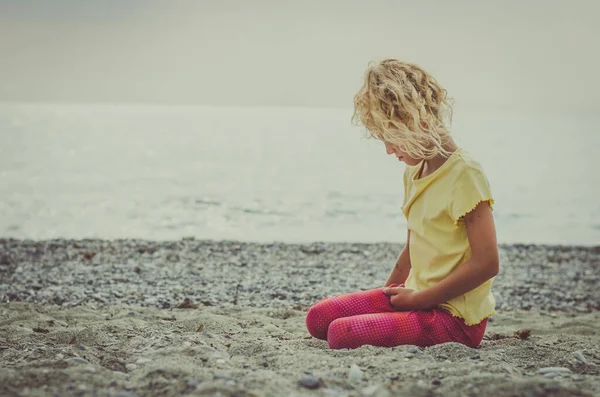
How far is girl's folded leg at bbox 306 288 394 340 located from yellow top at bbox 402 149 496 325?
0.36 meters

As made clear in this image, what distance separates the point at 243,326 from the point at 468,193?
273 cm

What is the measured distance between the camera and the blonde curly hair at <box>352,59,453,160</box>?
3961mm

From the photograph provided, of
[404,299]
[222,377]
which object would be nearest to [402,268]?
[404,299]

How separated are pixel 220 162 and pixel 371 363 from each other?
42.4m

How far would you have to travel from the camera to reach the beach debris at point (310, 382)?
10.2ft

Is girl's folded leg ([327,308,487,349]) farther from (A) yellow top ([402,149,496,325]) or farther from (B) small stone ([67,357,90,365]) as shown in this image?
(B) small stone ([67,357,90,365])

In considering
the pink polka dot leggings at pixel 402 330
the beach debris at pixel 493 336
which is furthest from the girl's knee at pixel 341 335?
the beach debris at pixel 493 336

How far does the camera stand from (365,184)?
32.2 metres

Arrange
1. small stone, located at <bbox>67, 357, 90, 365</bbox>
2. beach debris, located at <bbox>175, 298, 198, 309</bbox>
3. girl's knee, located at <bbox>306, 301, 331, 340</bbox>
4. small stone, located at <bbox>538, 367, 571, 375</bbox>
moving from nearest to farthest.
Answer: small stone, located at <bbox>67, 357, 90, 365</bbox> → small stone, located at <bbox>538, 367, 571, 375</bbox> → girl's knee, located at <bbox>306, 301, 331, 340</bbox> → beach debris, located at <bbox>175, 298, 198, 309</bbox>

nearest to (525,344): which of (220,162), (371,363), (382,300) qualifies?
(382,300)

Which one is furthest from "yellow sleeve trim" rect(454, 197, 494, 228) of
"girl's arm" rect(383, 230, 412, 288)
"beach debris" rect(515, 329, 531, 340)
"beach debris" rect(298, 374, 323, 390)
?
"beach debris" rect(515, 329, 531, 340)

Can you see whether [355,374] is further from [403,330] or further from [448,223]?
[448,223]

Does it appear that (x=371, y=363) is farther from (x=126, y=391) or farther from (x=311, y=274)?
(x=311, y=274)

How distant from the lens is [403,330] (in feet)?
13.8
